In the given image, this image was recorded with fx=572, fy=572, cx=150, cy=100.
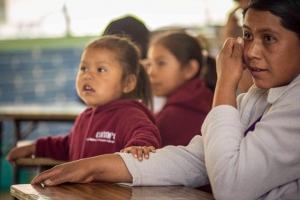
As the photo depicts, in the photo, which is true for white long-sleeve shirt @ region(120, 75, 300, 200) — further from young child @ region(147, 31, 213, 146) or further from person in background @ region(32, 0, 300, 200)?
young child @ region(147, 31, 213, 146)

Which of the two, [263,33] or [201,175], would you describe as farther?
[201,175]

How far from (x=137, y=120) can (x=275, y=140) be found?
2.88 feet

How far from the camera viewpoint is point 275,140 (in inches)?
48.7

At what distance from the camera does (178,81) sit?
2984mm

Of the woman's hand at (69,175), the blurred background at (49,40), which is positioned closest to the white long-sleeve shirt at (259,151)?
the woman's hand at (69,175)

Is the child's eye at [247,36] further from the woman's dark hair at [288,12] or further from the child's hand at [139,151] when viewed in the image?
the child's hand at [139,151]

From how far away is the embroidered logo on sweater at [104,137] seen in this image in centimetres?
209

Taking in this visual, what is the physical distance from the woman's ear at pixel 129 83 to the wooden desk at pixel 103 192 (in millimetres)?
887

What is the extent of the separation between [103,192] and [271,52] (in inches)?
20.5

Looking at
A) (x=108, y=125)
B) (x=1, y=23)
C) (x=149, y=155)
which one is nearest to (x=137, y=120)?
(x=108, y=125)

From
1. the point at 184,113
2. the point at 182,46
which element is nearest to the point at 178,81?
the point at 182,46

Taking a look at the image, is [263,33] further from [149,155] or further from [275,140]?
[149,155]

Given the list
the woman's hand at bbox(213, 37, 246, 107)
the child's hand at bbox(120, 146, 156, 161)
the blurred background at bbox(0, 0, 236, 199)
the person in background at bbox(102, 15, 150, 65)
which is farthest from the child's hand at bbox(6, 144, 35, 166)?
the blurred background at bbox(0, 0, 236, 199)

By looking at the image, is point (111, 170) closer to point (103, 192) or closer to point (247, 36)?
point (103, 192)
